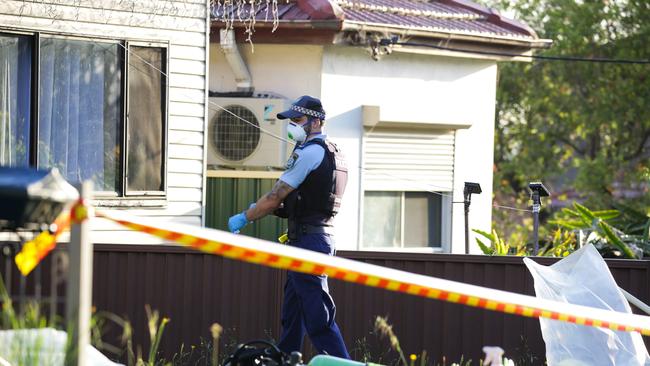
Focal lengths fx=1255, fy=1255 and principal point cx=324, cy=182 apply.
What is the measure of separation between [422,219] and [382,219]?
67cm

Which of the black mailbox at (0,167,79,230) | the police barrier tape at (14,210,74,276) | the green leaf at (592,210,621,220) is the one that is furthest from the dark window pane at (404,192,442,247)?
the police barrier tape at (14,210,74,276)

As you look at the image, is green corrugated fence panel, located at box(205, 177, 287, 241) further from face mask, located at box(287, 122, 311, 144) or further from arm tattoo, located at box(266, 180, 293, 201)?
arm tattoo, located at box(266, 180, 293, 201)

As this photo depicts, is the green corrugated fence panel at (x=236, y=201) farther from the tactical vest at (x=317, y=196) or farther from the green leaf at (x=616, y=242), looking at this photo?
the tactical vest at (x=317, y=196)

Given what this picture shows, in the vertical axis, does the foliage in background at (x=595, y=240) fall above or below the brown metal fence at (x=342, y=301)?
above

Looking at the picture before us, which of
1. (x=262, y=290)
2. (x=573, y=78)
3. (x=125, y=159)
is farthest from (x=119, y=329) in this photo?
(x=573, y=78)

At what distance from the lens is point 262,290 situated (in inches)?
372

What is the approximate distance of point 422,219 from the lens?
15.2 m

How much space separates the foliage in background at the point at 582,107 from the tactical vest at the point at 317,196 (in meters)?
14.0

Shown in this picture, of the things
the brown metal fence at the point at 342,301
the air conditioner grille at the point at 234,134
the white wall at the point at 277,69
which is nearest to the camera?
the brown metal fence at the point at 342,301

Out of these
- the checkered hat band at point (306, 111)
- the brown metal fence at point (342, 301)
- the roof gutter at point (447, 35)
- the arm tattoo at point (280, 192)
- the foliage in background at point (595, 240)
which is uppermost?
the roof gutter at point (447, 35)

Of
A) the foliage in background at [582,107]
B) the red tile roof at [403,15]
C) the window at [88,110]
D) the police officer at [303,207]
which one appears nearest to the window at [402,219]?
the red tile roof at [403,15]

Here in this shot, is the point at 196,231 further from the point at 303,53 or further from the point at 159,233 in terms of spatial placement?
the point at 303,53

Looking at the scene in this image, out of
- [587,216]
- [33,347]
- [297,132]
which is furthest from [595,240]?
[33,347]

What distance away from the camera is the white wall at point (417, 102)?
1411 centimetres
